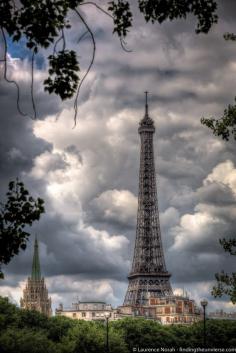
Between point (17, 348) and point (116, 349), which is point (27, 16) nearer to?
point (17, 348)

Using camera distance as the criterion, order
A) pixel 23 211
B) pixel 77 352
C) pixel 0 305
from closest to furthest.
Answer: pixel 23 211 → pixel 77 352 → pixel 0 305

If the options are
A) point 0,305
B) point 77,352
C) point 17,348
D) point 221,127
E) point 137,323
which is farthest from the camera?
point 137,323

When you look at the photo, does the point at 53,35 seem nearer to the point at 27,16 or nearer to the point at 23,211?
the point at 27,16

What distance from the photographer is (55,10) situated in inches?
689

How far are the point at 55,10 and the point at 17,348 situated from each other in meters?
81.5

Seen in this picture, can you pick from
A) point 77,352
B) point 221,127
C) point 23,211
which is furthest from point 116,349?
point 23,211

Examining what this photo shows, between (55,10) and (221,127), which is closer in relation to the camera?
(55,10)

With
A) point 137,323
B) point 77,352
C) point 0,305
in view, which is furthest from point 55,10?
point 137,323

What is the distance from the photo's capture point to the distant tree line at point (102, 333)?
4525 inches

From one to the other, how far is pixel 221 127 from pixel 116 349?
93295mm

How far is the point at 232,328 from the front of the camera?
148 meters

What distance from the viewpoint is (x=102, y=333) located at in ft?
399

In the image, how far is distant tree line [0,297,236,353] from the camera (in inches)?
4525

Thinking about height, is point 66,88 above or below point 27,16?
below
